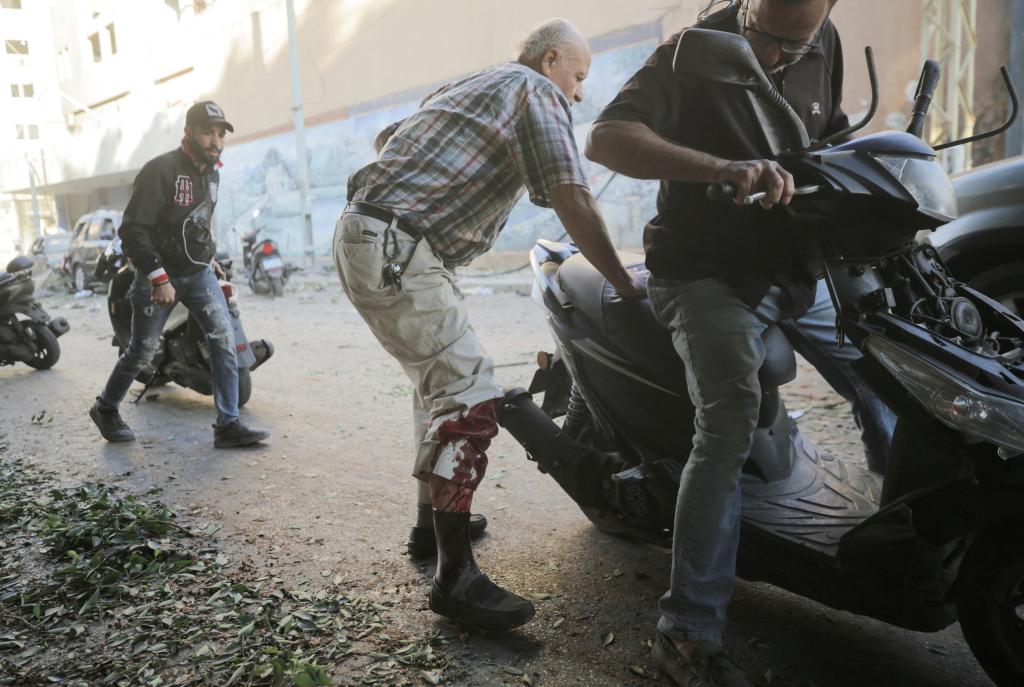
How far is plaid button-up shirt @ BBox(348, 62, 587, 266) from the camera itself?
2721 millimetres

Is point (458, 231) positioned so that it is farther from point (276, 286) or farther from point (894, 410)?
point (276, 286)

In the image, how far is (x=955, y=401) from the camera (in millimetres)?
2057

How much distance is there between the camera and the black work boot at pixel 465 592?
2.74m

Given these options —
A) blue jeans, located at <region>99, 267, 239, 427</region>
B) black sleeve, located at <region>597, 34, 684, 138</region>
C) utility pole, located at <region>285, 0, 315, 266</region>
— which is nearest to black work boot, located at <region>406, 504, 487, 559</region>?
black sleeve, located at <region>597, 34, 684, 138</region>

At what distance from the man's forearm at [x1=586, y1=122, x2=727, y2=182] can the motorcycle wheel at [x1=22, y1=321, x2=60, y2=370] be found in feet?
24.3

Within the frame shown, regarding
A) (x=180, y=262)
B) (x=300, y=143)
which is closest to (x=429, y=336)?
(x=180, y=262)

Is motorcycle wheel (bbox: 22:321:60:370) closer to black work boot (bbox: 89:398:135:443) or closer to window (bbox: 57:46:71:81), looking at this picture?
black work boot (bbox: 89:398:135:443)

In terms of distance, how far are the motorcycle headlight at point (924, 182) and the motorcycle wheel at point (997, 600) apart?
2.61ft

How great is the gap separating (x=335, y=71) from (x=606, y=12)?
8.76m

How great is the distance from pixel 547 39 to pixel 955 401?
69.2 inches

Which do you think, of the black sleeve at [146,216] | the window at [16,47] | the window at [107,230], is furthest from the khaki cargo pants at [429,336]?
the window at [16,47]

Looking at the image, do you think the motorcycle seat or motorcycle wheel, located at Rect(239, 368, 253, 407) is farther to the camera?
motorcycle wheel, located at Rect(239, 368, 253, 407)

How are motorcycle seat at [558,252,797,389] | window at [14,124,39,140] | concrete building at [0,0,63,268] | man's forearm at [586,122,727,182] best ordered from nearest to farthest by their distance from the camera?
man's forearm at [586,122,727,182], motorcycle seat at [558,252,797,389], concrete building at [0,0,63,268], window at [14,124,39,140]

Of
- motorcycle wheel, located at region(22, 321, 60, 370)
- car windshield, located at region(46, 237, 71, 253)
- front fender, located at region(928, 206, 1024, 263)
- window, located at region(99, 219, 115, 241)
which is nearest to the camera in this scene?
front fender, located at region(928, 206, 1024, 263)
